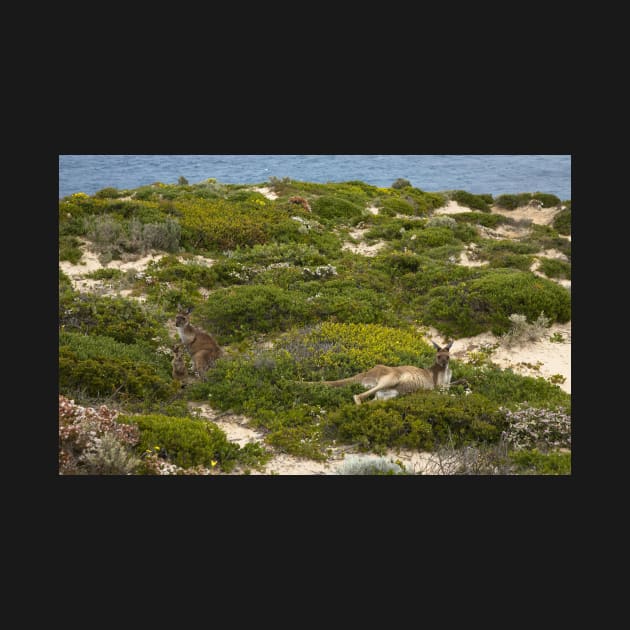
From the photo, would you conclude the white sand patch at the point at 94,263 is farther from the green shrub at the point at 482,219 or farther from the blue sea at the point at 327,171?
the blue sea at the point at 327,171

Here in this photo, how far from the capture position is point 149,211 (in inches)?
832

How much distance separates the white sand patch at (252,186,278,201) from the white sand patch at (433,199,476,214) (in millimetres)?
10048

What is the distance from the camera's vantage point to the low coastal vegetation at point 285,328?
28.2ft

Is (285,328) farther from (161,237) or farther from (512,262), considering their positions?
(512,262)

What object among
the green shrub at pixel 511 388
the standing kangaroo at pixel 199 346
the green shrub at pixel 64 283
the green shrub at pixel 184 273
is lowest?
the green shrub at pixel 511 388

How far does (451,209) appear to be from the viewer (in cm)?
3550

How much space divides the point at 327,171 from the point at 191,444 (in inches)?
2456

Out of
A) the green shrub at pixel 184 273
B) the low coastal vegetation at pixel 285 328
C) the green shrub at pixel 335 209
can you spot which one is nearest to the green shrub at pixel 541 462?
the low coastal vegetation at pixel 285 328

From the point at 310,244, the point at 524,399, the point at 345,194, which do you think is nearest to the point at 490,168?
the point at 345,194

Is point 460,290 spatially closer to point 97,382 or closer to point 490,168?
point 97,382

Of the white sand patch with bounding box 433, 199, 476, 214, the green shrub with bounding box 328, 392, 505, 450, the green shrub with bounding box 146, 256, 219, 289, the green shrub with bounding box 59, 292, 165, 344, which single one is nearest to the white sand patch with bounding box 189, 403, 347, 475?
the green shrub with bounding box 328, 392, 505, 450

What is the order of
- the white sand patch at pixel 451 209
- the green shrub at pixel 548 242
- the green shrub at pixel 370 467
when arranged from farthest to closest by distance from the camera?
the white sand patch at pixel 451 209
the green shrub at pixel 548 242
the green shrub at pixel 370 467

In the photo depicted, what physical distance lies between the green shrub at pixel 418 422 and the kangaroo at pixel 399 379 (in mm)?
390

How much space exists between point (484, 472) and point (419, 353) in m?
4.30
